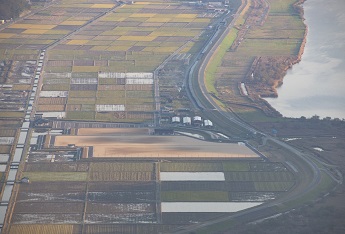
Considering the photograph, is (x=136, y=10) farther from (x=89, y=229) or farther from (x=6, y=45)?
(x=89, y=229)

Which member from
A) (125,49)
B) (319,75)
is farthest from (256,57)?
(125,49)

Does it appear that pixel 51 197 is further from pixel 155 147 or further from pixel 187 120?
pixel 187 120

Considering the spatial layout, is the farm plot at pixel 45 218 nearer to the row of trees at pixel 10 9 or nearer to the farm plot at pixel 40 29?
the farm plot at pixel 40 29

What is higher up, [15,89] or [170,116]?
[15,89]

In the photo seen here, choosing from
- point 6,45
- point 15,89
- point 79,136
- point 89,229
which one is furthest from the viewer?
point 6,45

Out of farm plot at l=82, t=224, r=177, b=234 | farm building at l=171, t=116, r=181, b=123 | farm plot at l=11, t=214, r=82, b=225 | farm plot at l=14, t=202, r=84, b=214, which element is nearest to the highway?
farm plot at l=82, t=224, r=177, b=234

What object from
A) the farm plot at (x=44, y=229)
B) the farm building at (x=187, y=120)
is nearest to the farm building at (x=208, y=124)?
the farm building at (x=187, y=120)

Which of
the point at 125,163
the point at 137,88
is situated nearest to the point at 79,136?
the point at 125,163

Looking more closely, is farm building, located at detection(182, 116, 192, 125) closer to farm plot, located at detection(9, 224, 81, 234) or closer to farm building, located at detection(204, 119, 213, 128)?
farm building, located at detection(204, 119, 213, 128)
